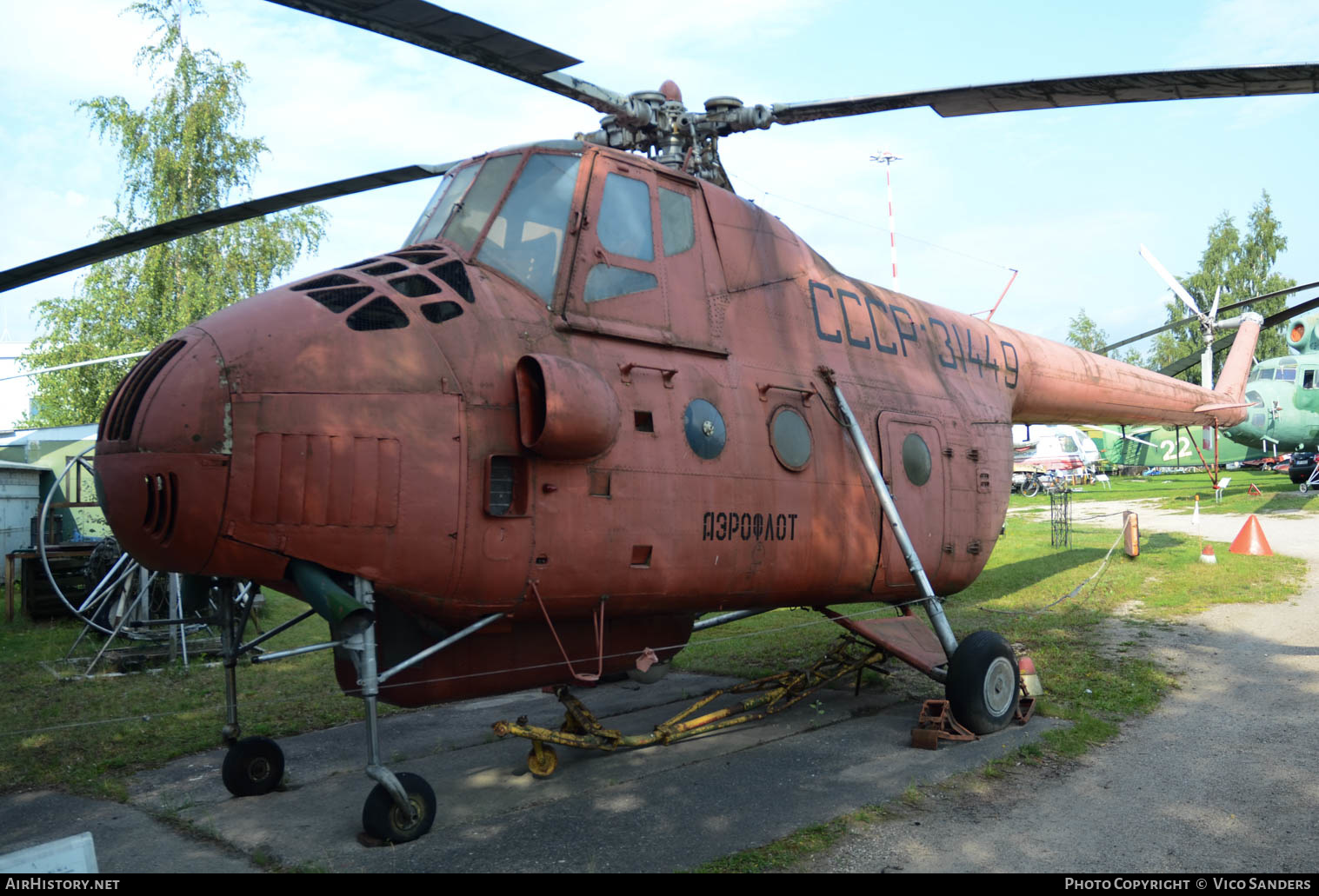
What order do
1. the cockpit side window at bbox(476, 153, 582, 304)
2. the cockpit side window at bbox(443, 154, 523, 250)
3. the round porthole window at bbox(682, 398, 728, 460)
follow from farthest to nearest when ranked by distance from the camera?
the round porthole window at bbox(682, 398, 728, 460)
the cockpit side window at bbox(443, 154, 523, 250)
the cockpit side window at bbox(476, 153, 582, 304)

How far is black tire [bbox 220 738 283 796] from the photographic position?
20.6 feet

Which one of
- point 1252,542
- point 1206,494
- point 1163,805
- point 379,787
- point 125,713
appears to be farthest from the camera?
point 1206,494

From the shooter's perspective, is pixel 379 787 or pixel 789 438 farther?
pixel 789 438

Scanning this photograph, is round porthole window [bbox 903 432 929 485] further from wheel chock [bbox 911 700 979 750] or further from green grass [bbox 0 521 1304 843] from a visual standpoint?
green grass [bbox 0 521 1304 843]

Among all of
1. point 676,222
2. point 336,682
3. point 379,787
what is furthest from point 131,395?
point 336,682

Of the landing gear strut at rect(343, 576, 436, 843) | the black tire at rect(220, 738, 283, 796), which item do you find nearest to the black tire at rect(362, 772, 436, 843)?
the landing gear strut at rect(343, 576, 436, 843)

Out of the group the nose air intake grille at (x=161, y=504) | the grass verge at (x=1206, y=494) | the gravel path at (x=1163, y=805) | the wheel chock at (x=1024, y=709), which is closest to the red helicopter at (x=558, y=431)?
the nose air intake grille at (x=161, y=504)

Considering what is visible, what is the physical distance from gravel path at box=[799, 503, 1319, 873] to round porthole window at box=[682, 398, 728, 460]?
2.64 m

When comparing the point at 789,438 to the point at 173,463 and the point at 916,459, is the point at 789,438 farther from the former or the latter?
the point at 173,463

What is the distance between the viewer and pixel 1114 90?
6512mm

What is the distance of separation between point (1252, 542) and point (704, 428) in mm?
14591

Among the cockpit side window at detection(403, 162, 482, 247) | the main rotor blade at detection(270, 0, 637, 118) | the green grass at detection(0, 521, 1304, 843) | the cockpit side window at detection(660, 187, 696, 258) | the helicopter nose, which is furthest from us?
the green grass at detection(0, 521, 1304, 843)

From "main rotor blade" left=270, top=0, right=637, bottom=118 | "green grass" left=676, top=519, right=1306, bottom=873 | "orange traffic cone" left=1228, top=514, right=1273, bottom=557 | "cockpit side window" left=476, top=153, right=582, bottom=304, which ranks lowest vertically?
"green grass" left=676, top=519, right=1306, bottom=873
